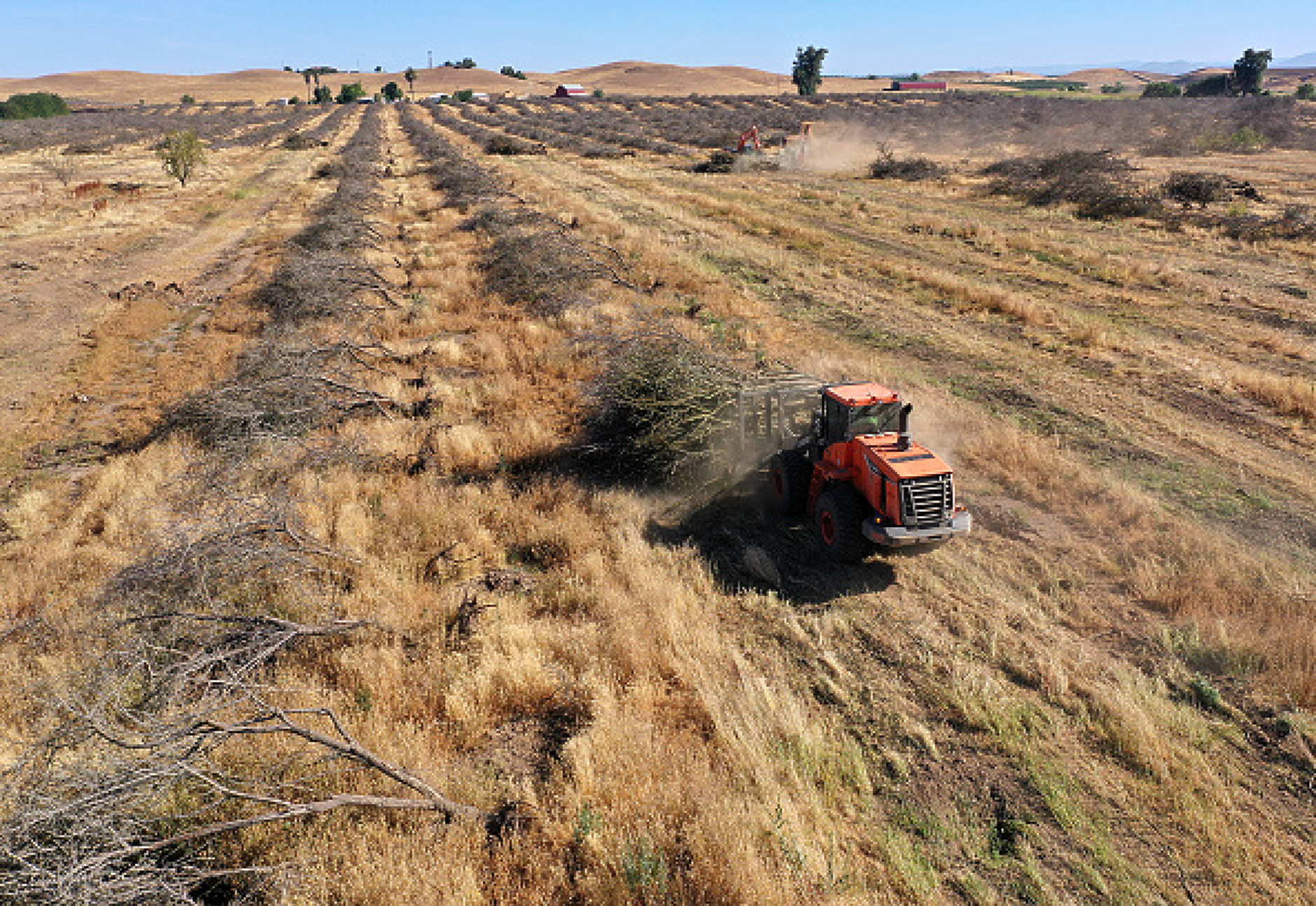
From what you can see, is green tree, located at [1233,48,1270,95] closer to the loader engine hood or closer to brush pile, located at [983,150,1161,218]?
brush pile, located at [983,150,1161,218]

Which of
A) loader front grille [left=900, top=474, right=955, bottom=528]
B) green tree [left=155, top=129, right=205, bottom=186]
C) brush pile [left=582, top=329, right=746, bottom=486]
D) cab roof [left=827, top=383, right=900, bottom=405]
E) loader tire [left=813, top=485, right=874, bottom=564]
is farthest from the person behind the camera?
green tree [left=155, top=129, right=205, bottom=186]

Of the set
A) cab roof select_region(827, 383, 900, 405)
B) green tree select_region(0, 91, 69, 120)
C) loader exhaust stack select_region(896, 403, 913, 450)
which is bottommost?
loader exhaust stack select_region(896, 403, 913, 450)

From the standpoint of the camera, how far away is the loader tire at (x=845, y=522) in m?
A: 7.14

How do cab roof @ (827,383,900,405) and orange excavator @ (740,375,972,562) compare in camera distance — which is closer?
orange excavator @ (740,375,972,562)

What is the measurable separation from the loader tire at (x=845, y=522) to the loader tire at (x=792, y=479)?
647 mm

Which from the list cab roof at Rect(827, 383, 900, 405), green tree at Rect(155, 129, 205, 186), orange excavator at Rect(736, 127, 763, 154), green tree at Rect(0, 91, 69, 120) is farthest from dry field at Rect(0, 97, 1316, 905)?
green tree at Rect(0, 91, 69, 120)

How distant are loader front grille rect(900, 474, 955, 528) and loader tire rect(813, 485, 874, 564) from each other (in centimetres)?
63

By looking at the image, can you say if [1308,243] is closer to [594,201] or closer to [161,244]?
[594,201]

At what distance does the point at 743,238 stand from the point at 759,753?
21.7 m

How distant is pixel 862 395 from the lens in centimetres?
748

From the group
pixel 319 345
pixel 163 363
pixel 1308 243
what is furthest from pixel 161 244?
pixel 1308 243

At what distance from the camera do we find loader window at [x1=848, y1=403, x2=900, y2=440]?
7414 millimetres

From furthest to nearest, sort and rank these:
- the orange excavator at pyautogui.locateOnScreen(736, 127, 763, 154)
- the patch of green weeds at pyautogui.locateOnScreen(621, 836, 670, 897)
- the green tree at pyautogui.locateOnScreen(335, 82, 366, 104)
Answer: the green tree at pyautogui.locateOnScreen(335, 82, 366, 104) → the orange excavator at pyautogui.locateOnScreen(736, 127, 763, 154) → the patch of green weeds at pyautogui.locateOnScreen(621, 836, 670, 897)

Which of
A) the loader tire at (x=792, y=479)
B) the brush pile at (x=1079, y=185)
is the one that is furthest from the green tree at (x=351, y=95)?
the loader tire at (x=792, y=479)
